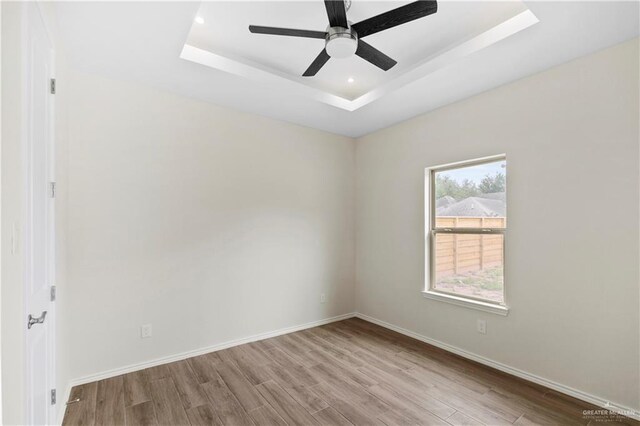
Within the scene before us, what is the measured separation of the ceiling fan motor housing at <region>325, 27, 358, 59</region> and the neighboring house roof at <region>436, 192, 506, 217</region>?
6.59 ft

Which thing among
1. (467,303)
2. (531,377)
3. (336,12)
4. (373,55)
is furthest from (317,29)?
(531,377)

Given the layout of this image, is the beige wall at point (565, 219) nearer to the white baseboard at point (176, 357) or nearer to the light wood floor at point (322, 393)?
the light wood floor at point (322, 393)

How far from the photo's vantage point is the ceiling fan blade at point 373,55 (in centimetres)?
207

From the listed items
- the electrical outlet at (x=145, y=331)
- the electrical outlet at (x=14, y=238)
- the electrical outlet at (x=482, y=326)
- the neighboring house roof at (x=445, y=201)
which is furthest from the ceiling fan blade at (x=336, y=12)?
the electrical outlet at (x=145, y=331)

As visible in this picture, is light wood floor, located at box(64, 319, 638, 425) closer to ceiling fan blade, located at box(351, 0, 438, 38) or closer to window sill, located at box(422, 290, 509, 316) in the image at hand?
window sill, located at box(422, 290, 509, 316)

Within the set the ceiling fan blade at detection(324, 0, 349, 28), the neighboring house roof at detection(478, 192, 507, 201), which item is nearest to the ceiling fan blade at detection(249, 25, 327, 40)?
the ceiling fan blade at detection(324, 0, 349, 28)

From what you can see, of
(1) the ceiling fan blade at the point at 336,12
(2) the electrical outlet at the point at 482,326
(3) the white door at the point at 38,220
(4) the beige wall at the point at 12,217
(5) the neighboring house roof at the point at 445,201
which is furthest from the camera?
(5) the neighboring house roof at the point at 445,201

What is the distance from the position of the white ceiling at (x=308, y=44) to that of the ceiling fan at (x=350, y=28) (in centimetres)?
29

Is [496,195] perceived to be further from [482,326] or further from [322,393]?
[322,393]

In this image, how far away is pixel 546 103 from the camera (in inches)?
101

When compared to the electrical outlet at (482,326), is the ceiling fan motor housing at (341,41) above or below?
above

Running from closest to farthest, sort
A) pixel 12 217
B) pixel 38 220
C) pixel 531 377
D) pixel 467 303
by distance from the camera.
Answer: pixel 12 217
pixel 38 220
pixel 531 377
pixel 467 303

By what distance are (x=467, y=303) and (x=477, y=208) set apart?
0.98 metres

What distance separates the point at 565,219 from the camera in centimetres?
244
